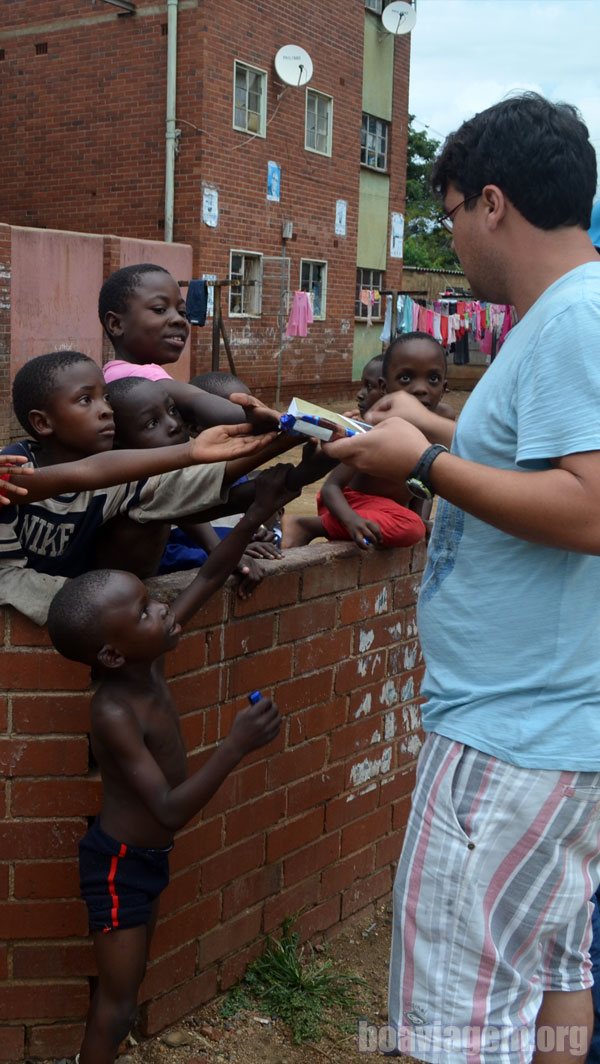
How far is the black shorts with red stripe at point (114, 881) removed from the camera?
226 centimetres

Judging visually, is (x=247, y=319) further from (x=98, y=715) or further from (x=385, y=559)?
(x=98, y=715)

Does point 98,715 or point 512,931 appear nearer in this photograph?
point 512,931

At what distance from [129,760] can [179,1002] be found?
2.91 feet

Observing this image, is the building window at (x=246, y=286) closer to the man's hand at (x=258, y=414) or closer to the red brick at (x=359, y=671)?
the red brick at (x=359, y=671)

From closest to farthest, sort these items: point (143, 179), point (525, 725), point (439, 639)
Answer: point (525, 725), point (439, 639), point (143, 179)

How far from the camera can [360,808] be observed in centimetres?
335

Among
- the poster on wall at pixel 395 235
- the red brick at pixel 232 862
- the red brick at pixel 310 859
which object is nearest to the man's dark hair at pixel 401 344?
the red brick at pixel 310 859

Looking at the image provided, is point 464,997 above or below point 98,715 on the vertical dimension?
below

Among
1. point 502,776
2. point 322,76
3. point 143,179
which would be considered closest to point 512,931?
point 502,776

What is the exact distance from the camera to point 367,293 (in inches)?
823

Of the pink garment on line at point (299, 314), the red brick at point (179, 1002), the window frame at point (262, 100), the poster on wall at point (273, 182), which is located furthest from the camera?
the pink garment on line at point (299, 314)

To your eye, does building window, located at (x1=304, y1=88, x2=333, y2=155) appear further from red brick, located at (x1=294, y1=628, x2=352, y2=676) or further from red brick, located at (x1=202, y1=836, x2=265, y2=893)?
red brick, located at (x1=202, y1=836, x2=265, y2=893)

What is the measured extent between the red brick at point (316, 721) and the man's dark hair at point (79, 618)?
0.94 metres

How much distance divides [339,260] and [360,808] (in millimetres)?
17478
